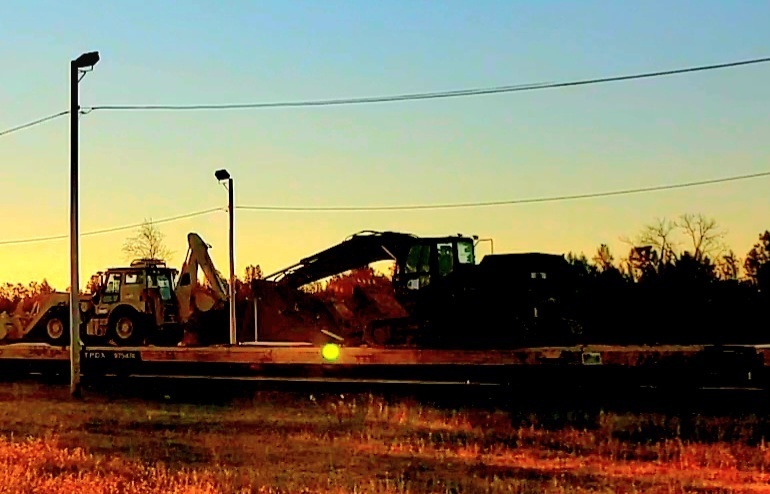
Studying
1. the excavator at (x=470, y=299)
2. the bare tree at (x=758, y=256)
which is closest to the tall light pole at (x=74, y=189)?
the excavator at (x=470, y=299)

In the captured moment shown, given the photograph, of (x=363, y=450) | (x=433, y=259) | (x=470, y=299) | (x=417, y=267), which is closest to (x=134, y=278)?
(x=417, y=267)

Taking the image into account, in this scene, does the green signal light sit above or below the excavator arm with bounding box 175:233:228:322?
below

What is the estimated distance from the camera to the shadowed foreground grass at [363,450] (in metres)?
13.6

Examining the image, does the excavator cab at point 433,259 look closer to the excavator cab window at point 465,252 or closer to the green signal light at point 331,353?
the excavator cab window at point 465,252

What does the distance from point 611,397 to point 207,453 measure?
7358 millimetres

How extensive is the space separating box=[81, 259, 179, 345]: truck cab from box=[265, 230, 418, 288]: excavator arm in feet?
13.1

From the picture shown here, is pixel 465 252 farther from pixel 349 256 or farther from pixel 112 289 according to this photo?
pixel 112 289

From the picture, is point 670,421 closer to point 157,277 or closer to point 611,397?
point 611,397

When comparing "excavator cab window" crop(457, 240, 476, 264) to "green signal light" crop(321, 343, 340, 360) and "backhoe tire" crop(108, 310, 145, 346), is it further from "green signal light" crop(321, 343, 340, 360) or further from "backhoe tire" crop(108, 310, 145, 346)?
"backhoe tire" crop(108, 310, 145, 346)

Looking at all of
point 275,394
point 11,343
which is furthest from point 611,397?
point 11,343

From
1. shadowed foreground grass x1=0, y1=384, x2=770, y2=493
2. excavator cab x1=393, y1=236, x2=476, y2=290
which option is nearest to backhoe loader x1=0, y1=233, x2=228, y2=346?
excavator cab x1=393, y1=236, x2=476, y2=290

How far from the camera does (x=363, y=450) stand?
655 inches

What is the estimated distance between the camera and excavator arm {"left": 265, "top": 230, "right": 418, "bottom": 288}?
3262 centimetres

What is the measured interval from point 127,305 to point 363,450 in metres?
20.5
